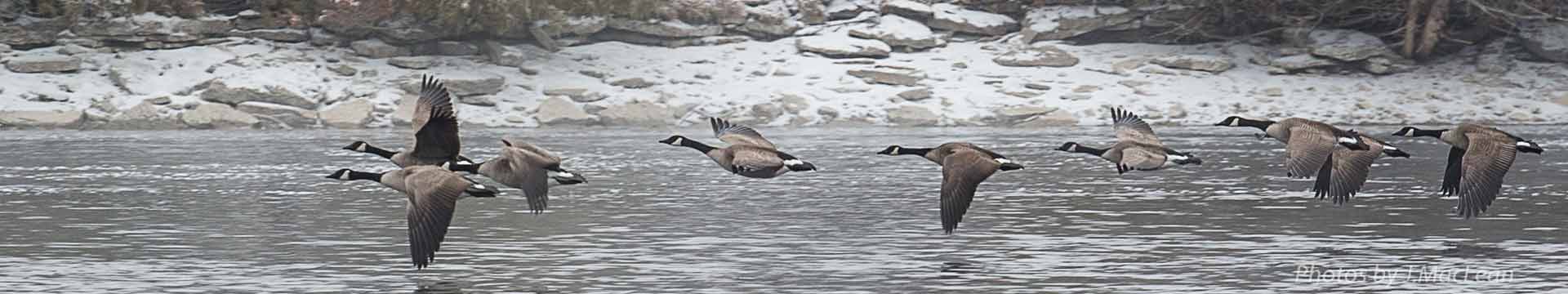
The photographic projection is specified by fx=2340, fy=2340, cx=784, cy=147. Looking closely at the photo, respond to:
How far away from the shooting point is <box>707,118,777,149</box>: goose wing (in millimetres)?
16641

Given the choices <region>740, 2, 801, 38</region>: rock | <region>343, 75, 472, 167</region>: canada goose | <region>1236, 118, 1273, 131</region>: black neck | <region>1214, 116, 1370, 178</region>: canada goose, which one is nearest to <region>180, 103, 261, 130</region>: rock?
<region>740, 2, 801, 38</region>: rock

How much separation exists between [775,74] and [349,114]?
6429mm

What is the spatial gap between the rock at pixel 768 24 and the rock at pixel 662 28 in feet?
2.14

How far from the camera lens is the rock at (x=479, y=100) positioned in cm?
3412

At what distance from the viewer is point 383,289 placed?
12328 mm

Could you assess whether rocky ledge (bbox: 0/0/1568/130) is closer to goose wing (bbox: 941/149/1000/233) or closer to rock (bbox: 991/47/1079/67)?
rock (bbox: 991/47/1079/67)

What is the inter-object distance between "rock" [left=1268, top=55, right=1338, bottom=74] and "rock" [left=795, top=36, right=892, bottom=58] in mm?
5962

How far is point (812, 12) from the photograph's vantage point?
37.8 metres

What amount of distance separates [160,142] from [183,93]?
15.4ft

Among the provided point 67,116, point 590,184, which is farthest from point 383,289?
point 67,116

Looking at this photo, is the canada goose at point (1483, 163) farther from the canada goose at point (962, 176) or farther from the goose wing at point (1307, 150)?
the canada goose at point (962, 176)

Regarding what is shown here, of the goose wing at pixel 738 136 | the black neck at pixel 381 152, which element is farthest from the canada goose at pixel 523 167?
the goose wing at pixel 738 136

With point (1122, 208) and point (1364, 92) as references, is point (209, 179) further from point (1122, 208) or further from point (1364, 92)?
point (1364, 92)

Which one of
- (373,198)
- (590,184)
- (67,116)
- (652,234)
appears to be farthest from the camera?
(67,116)
